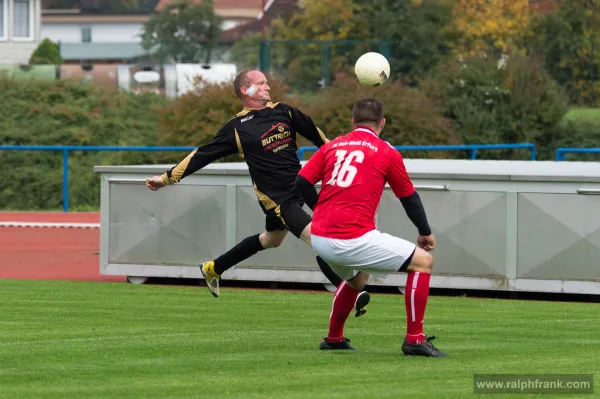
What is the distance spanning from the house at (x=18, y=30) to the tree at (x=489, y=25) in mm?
19792

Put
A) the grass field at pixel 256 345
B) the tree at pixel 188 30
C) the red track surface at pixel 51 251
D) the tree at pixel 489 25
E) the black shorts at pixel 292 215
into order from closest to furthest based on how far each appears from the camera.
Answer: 1. the grass field at pixel 256 345
2. the black shorts at pixel 292 215
3. the red track surface at pixel 51 251
4. the tree at pixel 489 25
5. the tree at pixel 188 30

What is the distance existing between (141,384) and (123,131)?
28.1 metres

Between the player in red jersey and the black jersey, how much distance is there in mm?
2925

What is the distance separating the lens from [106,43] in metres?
123

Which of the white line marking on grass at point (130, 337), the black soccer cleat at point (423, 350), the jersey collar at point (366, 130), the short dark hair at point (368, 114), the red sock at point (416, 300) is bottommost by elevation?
the white line marking on grass at point (130, 337)

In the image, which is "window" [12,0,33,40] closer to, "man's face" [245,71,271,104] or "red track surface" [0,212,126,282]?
"red track surface" [0,212,126,282]

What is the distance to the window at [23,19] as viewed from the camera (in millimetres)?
63156

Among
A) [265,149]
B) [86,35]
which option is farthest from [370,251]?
[86,35]

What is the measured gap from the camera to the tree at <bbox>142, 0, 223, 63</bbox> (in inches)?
3548

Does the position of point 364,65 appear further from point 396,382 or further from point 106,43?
point 106,43

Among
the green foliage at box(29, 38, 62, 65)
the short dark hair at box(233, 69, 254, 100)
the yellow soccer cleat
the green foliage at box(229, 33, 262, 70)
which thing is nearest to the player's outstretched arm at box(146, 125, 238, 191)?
the short dark hair at box(233, 69, 254, 100)

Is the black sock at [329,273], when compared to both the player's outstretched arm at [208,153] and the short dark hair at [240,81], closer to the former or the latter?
the player's outstretched arm at [208,153]

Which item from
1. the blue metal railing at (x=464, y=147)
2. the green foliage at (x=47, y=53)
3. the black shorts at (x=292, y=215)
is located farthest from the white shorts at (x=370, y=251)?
the green foliage at (x=47, y=53)

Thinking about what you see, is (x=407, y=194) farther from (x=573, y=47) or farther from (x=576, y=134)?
(x=573, y=47)
